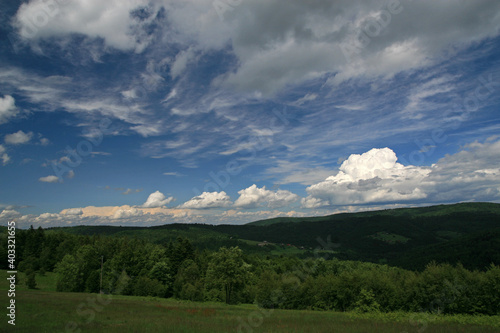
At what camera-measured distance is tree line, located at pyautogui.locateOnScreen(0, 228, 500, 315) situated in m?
47.7

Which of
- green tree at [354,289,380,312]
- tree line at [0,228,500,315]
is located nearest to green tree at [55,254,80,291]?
tree line at [0,228,500,315]

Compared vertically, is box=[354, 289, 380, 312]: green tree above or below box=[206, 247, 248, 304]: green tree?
below

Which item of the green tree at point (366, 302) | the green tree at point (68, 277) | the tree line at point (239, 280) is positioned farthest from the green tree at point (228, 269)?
the green tree at point (68, 277)

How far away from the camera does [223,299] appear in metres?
74.4

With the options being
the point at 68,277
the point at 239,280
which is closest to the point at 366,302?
the point at 239,280

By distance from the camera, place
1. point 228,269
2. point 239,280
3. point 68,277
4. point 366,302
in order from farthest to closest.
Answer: point 68,277 < point 228,269 < point 239,280 < point 366,302

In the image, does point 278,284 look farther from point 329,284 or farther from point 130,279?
point 130,279

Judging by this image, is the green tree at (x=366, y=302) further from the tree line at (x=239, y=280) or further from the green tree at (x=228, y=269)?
the green tree at (x=228, y=269)

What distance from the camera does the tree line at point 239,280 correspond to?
47719mm

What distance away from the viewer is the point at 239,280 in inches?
2404

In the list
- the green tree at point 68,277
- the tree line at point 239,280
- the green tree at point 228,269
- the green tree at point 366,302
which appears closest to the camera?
the tree line at point 239,280

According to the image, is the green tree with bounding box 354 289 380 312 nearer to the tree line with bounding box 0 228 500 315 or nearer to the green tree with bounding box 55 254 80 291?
the tree line with bounding box 0 228 500 315

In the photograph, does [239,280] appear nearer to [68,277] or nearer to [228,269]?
[228,269]

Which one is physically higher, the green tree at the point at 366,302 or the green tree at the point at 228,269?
the green tree at the point at 228,269
